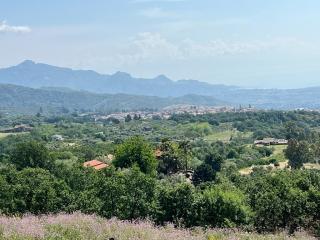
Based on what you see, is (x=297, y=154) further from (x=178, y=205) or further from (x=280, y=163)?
(x=178, y=205)

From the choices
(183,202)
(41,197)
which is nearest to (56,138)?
(41,197)

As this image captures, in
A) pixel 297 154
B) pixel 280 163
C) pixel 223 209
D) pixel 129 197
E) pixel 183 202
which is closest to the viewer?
pixel 223 209

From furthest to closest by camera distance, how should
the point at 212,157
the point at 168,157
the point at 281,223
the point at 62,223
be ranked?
the point at 212,157 < the point at 168,157 < the point at 281,223 < the point at 62,223

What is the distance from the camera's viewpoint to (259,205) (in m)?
19.2

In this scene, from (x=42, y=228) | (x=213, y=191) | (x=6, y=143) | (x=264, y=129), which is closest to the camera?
(x=42, y=228)

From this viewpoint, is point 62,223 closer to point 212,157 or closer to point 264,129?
point 212,157

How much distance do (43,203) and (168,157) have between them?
1768 inches

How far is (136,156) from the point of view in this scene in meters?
53.1

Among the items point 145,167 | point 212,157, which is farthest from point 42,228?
point 212,157

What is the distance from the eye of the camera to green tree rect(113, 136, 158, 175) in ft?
173

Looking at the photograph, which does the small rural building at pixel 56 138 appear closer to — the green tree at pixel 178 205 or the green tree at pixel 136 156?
the green tree at pixel 136 156

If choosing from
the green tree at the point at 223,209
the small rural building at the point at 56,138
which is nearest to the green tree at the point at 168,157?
the green tree at the point at 223,209

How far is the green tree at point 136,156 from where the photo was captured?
5262cm

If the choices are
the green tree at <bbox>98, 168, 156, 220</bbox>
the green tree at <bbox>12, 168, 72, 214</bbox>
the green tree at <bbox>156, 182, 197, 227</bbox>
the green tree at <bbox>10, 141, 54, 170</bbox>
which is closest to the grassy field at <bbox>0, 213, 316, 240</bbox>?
the green tree at <bbox>156, 182, 197, 227</bbox>
